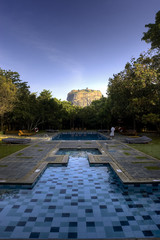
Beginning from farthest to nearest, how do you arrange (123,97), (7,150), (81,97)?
(81,97), (123,97), (7,150)

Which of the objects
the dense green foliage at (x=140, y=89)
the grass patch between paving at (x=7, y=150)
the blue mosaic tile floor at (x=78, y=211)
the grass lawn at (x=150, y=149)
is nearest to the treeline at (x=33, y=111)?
the dense green foliage at (x=140, y=89)

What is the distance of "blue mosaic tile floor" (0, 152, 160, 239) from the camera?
332cm

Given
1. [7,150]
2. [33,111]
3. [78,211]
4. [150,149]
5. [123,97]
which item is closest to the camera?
[78,211]

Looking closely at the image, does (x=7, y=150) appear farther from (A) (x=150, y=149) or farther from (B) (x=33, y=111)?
(B) (x=33, y=111)

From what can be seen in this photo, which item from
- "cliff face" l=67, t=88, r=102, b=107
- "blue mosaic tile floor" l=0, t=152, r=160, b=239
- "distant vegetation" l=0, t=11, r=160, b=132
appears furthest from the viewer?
"cliff face" l=67, t=88, r=102, b=107

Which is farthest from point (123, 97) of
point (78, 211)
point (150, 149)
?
point (78, 211)

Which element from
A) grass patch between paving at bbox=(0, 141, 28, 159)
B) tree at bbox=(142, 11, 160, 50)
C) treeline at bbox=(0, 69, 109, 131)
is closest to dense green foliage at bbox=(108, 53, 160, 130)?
treeline at bbox=(0, 69, 109, 131)

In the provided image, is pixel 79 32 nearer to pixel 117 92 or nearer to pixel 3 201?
pixel 117 92

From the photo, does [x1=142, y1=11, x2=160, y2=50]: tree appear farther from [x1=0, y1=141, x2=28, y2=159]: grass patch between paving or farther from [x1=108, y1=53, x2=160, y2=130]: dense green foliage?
[x1=0, y1=141, x2=28, y2=159]: grass patch between paving

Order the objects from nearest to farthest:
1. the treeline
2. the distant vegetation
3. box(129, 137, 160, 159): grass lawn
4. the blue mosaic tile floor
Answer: the blue mosaic tile floor < box(129, 137, 160, 159): grass lawn < the distant vegetation < the treeline

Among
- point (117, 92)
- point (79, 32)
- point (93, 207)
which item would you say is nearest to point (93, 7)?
point (79, 32)

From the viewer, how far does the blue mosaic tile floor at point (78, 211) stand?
3.32 metres

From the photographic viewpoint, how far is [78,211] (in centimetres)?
410

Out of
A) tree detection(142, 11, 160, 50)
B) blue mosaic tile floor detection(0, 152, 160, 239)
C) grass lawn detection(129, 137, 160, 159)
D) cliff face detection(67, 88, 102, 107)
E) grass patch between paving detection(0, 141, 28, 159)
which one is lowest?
blue mosaic tile floor detection(0, 152, 160, 239)
